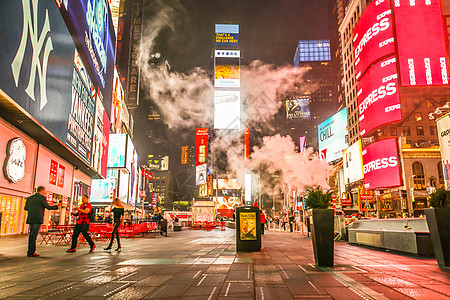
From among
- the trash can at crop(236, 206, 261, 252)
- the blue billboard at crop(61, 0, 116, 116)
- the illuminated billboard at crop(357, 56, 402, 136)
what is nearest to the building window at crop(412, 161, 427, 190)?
the illuminated billboard at crop(357, 56, 402, 136)

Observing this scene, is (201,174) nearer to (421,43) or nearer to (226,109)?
(226,109)

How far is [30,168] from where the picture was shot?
22172 millimetres

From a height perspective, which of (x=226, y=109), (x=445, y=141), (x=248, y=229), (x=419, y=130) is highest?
(x=226, y=109)

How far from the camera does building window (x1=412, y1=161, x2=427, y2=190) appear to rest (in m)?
43.3

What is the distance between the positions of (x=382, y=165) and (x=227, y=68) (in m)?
79.6

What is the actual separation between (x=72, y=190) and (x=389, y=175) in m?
38.1

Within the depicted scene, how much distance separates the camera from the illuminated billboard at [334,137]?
210 feet

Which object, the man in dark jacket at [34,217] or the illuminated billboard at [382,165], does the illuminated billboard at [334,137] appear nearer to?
the illuminated billboard at [382,165]

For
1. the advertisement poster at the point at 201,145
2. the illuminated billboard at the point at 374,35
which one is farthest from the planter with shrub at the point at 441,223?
the advertisement poster at the point at 201,145

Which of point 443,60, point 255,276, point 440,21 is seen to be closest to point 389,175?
point 443,60

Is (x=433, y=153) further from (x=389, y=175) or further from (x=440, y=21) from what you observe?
(x=440, y=21)

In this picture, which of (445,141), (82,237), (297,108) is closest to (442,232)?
(82,237)

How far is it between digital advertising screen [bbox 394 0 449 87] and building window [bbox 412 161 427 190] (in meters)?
11.6

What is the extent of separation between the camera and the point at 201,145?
509ft
